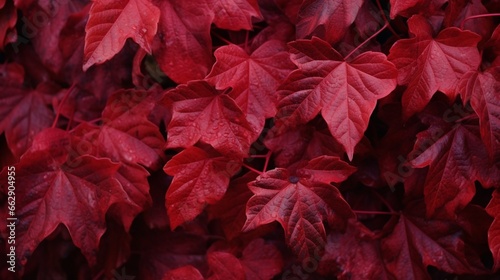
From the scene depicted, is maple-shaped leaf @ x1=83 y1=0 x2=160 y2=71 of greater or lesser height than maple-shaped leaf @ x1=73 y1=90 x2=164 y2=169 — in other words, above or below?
above

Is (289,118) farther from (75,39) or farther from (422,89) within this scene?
(75,39)

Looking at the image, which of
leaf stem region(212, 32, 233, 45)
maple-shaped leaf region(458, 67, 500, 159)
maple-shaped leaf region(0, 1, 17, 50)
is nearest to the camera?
maple-shaped leaf region(458, 67, 500, 159)

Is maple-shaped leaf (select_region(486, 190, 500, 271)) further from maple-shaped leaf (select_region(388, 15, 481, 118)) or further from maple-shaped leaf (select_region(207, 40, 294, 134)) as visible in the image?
maple-shaped leaf (select_region(207, 40, 294, 134))

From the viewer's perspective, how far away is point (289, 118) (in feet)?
3.29

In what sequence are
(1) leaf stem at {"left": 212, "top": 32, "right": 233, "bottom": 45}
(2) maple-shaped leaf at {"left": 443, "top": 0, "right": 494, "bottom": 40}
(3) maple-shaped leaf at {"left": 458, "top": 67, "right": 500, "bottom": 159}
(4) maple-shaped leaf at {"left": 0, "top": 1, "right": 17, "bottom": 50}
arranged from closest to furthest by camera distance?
1. (3) maple-shaped leaf at {"left": 458, "top": 67, "right": 500, "bottom": 159}
2. (2) maple-shaped leaf at {"left": 443, "top": 0, "right": 494, "bottom": 40}
3. (1) leaf stem at {"left": 212, "top": 32, "right": 233, "bottom": 45}
4. (4) maple-shaped leaf at {"left": 0, "top": 1, "right": 17, "bottom": 50}

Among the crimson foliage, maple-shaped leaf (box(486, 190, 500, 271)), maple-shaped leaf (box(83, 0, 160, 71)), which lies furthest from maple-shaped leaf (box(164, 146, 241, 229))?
maple-shaped leaf (box(486, 190, 500, 271))

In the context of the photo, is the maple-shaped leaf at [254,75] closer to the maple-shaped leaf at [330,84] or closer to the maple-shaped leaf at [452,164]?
the maple-shaped leaf at [330,84]

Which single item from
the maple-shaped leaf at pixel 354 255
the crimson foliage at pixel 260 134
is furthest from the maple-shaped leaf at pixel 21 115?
the maple-shaped leaf at pixel 354 255

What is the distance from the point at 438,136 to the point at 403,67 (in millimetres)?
152

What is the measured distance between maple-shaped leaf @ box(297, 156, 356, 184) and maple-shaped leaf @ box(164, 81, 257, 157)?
4.9 inches

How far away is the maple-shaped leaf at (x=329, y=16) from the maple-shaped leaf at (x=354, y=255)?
41 cm

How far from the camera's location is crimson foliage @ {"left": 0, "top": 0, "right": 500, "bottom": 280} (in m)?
1.00

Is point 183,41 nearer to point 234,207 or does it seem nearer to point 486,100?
point 234,207

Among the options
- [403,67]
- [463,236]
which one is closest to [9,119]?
[403,67]
